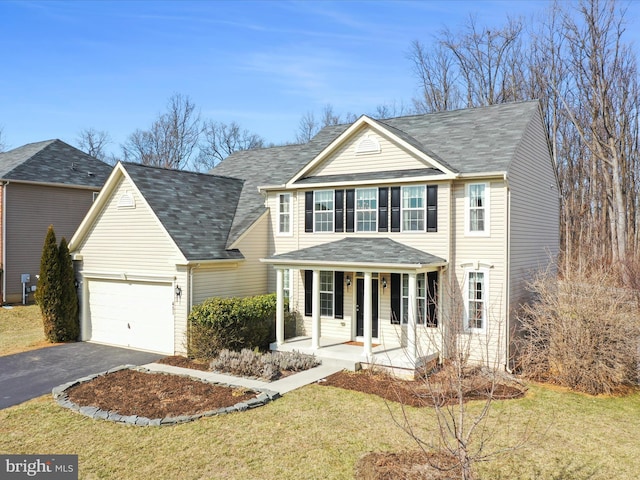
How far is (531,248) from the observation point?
15.7 meters

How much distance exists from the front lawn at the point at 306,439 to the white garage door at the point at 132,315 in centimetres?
504

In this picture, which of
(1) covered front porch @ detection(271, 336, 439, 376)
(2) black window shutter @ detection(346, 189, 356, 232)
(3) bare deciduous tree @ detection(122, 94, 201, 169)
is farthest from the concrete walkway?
(3) bare deciduous tree @ detection(122, 94, 201, 169)

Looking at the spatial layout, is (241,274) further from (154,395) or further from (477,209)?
(477,209)

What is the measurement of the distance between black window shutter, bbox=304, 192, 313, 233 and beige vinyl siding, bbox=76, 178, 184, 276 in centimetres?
463

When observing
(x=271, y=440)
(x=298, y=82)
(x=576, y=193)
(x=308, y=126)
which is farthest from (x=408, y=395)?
(x=308, y=126)

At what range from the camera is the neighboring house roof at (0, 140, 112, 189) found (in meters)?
23.3

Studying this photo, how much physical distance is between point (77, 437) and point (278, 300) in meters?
7.32

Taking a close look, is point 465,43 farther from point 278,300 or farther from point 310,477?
point 310,477

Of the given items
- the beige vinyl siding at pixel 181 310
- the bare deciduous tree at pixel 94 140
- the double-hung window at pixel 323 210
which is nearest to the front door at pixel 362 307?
the double-hung window at pixel 323 210

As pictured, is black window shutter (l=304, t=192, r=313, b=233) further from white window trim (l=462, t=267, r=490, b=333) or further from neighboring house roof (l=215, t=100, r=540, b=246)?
white window trim (l=462, t=267, r=490, b=333)

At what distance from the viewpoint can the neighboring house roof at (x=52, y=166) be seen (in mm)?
23303

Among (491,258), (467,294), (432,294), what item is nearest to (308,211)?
(432,294)

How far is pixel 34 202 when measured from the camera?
23.4 meters

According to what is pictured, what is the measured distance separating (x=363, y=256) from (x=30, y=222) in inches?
716
